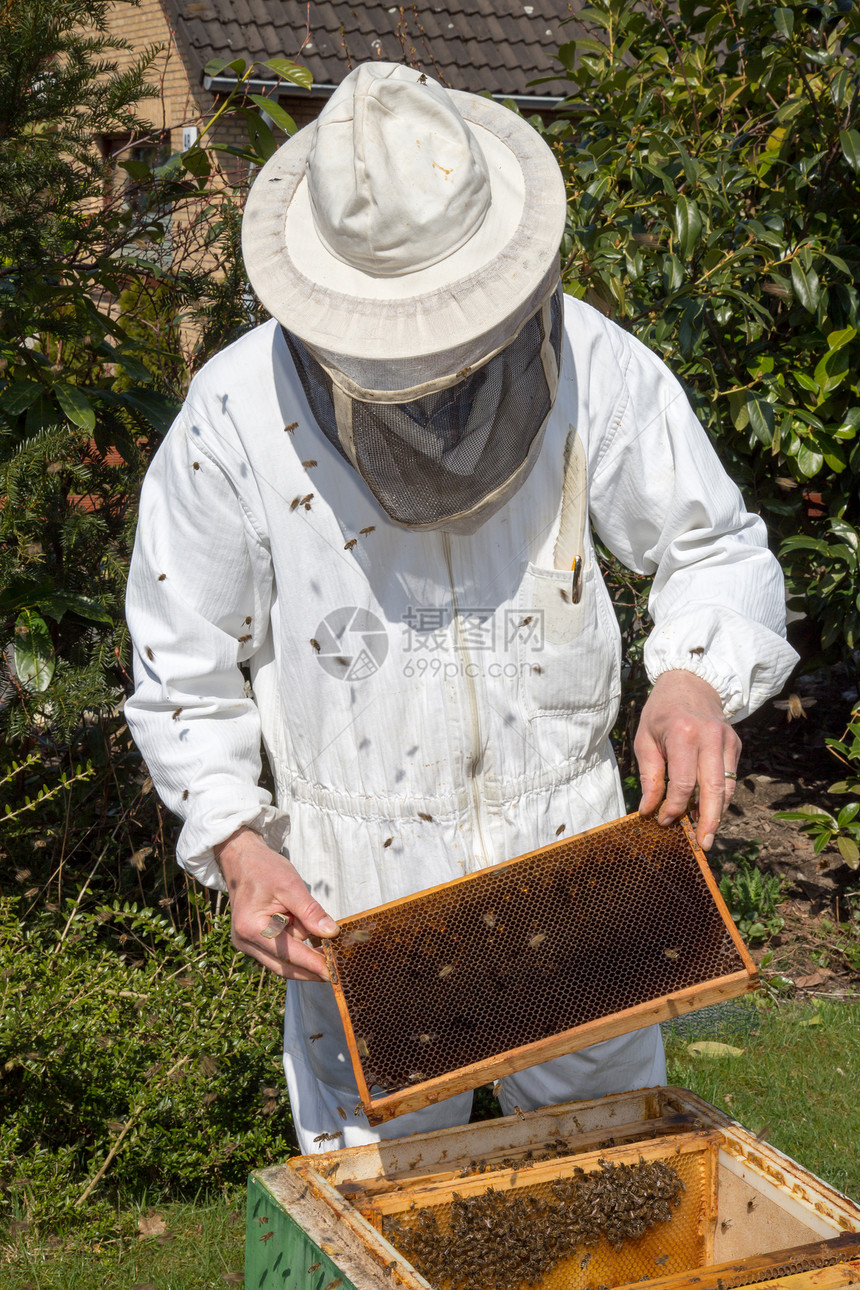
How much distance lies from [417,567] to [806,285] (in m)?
2.22

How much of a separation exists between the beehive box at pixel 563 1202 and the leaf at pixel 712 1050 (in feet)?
6.36

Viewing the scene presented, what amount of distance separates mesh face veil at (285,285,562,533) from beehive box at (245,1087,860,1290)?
3.46 feet

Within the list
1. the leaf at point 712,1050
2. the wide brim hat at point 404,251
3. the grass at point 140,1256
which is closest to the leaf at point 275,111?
the wide brim hat at point 404,251

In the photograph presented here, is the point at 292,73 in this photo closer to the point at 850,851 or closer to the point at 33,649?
the point at 33,649

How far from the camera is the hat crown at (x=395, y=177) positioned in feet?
5.54

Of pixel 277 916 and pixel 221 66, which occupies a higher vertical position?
pixel 221 66

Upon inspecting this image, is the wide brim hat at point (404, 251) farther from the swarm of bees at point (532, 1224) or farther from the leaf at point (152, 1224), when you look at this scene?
the leaf at point (152, 1224)

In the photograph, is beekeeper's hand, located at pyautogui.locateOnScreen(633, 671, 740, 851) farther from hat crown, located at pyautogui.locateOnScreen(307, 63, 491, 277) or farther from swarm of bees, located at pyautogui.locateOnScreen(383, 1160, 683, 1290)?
hat crown, located at pyautogui.locateOnScreen(307, 63, 491, 277)

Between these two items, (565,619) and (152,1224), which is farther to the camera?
(152,1224)

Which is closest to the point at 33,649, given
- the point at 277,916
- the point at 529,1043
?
the point at 277,916

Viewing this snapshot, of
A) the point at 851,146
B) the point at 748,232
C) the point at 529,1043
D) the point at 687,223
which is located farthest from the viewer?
the point at 748,232

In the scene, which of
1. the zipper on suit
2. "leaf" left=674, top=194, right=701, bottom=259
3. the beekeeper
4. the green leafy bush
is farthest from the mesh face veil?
the green leafy bush

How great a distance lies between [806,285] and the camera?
3.56m

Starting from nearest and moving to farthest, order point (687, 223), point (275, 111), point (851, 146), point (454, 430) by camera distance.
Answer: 1. point (454, 430)
2. point (275, 111)
3. point (687, 223)
4. point (851, 146)
